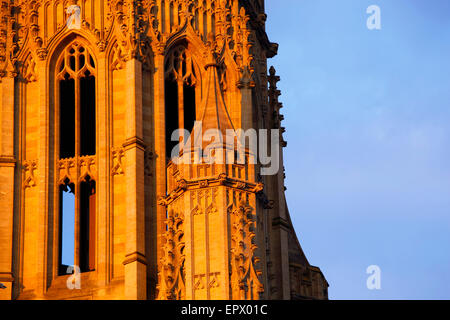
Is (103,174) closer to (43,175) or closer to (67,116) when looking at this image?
(43,175)

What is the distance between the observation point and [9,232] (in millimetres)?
77500

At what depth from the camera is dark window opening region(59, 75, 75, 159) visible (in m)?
79.4

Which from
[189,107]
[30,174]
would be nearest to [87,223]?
[30,174]

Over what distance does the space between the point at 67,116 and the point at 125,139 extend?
3476mm

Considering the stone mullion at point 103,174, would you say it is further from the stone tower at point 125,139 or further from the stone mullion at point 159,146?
the stone mullion at point 159,146

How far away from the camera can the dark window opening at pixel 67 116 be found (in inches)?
3127

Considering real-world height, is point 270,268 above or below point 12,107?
below

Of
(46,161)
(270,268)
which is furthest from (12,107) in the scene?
(270,268)

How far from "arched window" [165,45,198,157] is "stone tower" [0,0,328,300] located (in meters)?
0.03

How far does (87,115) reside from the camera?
8050 cm

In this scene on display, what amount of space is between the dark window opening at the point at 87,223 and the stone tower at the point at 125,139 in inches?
1.8

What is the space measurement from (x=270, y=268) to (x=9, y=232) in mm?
8594

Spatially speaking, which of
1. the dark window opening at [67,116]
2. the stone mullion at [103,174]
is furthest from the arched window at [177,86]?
the dark window opening at [67,116]
